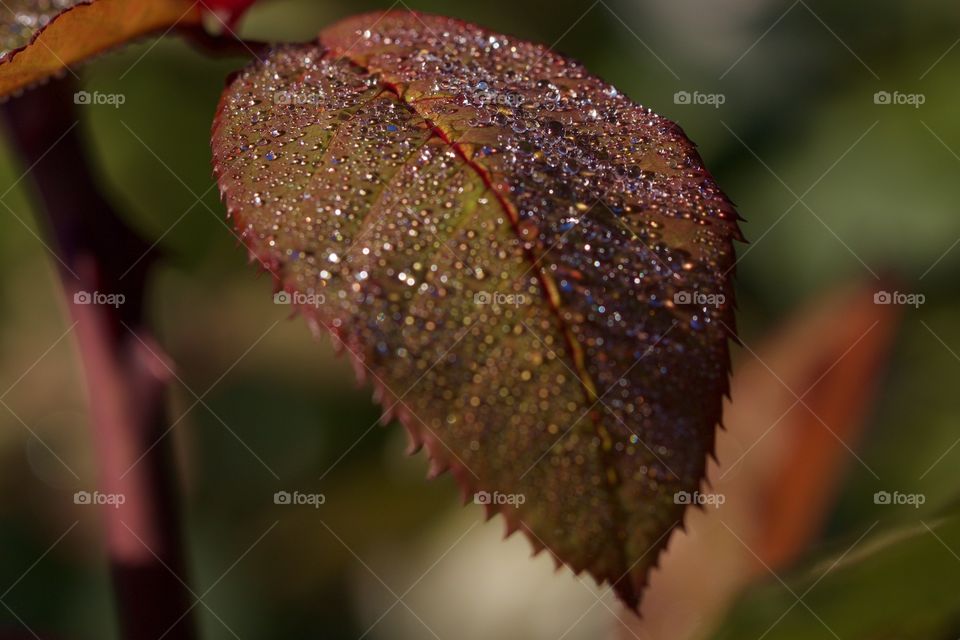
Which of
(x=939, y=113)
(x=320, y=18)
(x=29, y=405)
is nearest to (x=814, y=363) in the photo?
(x=939, y=113)

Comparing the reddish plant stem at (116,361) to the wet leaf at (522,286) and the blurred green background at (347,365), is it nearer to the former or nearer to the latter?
the wet leaf at (522,286)

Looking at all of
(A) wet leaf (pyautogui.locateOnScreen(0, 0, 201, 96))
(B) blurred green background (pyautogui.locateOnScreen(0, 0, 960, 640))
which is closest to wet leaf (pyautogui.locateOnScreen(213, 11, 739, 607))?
(A) wet leaf (pyautogui.locateOnScreen(0, 0, 201, 96))

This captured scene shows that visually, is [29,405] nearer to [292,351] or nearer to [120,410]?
[292,351]

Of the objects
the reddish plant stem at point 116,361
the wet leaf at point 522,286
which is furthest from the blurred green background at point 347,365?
the wet leaf at point 522,286

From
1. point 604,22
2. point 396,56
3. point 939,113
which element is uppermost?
point 939,113

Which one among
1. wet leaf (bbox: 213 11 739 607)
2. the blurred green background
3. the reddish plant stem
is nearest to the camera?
wet leaf (bbox: 213 11 739 607)

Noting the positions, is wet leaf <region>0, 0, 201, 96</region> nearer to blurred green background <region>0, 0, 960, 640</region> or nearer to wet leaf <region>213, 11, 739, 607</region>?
wet leaf <region>213, 11, 739, 607</region>

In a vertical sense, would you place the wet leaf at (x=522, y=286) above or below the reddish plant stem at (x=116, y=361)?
above
